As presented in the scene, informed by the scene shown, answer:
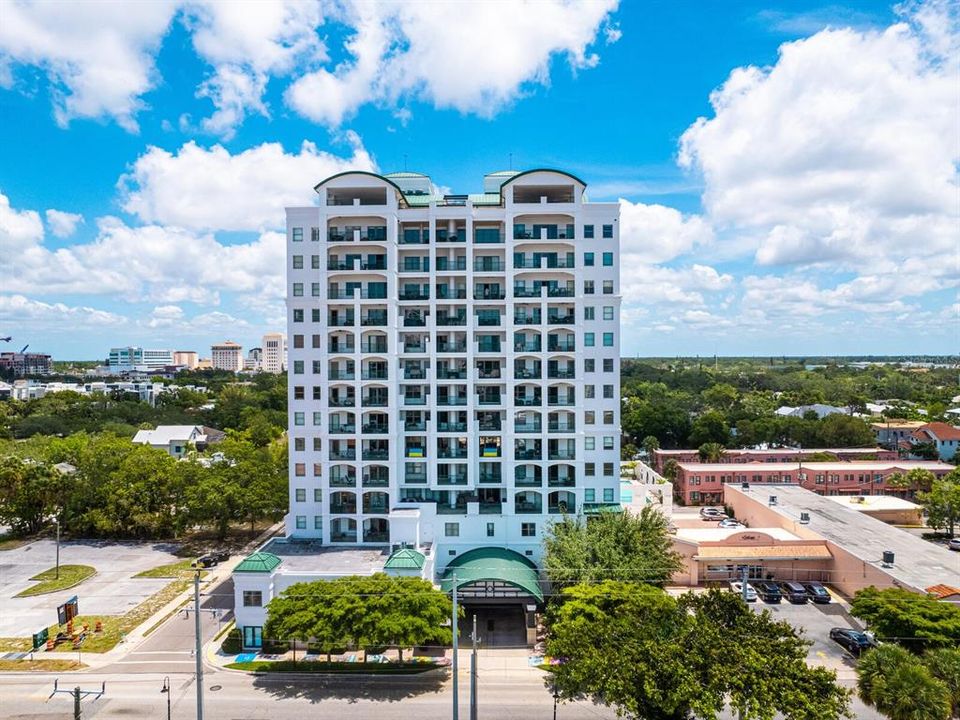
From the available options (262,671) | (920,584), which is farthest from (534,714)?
(920,584)

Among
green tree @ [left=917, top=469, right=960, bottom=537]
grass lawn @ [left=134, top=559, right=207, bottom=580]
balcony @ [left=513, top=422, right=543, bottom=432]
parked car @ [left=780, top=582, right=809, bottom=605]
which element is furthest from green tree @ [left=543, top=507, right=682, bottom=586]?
green tree @ [left=917, top=469, right=960, bottom=537]

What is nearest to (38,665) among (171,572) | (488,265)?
(171,572)

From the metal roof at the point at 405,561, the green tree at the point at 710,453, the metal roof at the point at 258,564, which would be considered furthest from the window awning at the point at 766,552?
the green tree at the point at 710,453

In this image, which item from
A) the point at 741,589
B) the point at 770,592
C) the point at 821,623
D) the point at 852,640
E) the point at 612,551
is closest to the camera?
the point at 852,640

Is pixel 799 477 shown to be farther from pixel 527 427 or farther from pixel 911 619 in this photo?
pixel 911 619

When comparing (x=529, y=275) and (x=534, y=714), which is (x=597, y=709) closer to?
(x=534, y=714)
